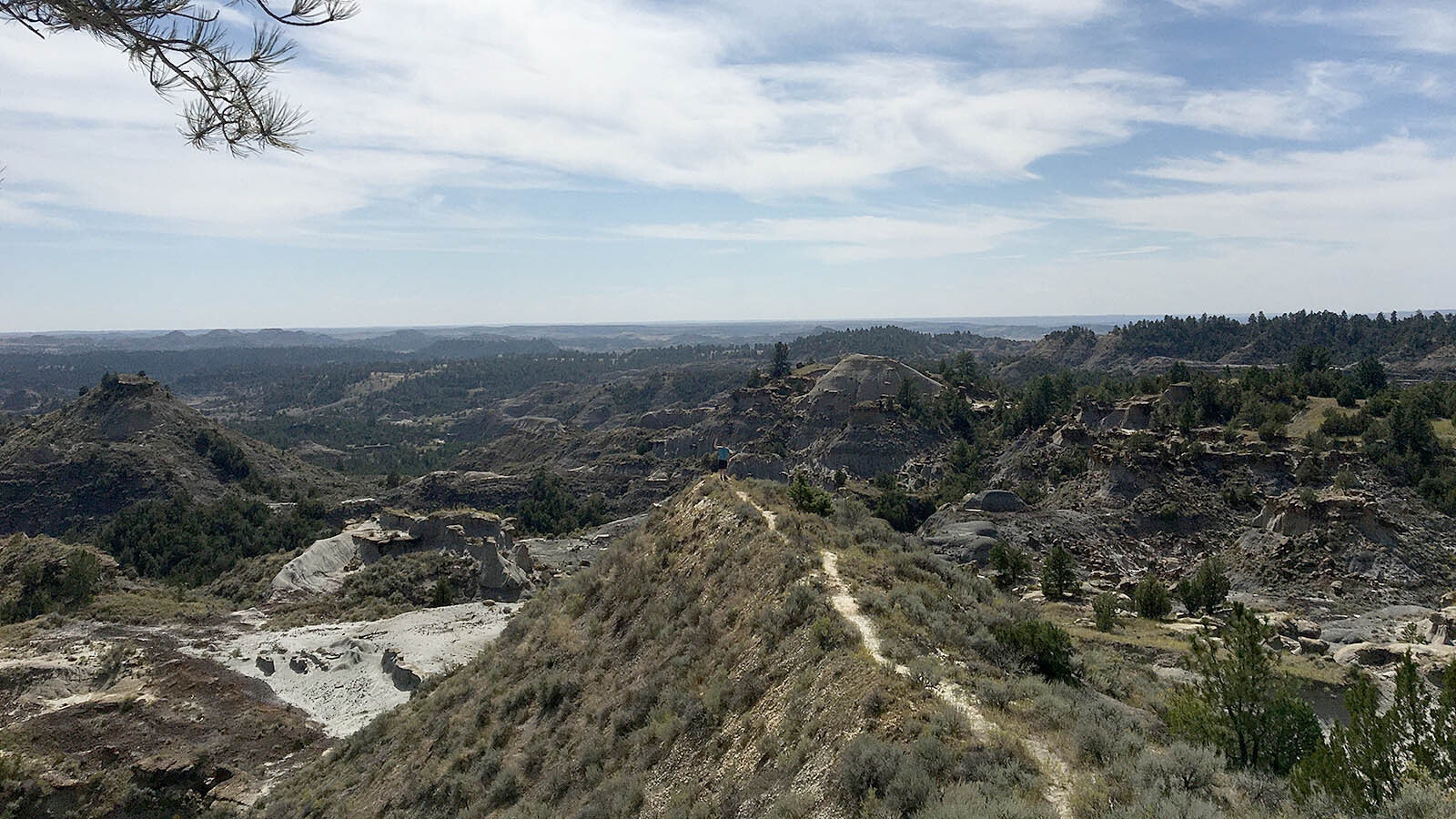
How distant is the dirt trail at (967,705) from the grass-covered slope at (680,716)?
0.86 feet

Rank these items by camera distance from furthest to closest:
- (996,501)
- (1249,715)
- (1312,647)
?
(996,501), (1312,647), (1249,715)

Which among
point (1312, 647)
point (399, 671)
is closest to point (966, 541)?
point (1312, 647)

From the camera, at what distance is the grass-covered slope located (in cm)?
936

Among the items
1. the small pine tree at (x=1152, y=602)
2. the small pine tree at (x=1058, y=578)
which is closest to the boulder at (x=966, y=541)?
the small pine tree at (x=1058, y=578)

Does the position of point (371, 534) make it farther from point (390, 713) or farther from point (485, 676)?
point (485, 676)

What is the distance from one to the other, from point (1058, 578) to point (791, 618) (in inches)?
1367

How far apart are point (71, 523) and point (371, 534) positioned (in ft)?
157

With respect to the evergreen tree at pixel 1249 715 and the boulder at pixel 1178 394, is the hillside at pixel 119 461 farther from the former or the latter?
the boulder at pixel 1178 394

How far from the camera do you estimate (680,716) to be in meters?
12.9

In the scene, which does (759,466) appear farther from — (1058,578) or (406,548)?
(1058,578)

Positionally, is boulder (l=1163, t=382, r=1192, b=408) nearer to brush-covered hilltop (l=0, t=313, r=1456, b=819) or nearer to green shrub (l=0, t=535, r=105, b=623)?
brush-covered hilltop (l=0, t=313, r=1456, b=819)

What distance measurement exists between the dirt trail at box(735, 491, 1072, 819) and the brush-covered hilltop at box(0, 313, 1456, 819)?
0.27 ft

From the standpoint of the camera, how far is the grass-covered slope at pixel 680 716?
9359 millimetres

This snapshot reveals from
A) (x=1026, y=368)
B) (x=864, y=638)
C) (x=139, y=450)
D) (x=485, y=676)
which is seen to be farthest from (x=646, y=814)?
(x=1026, y=368)
